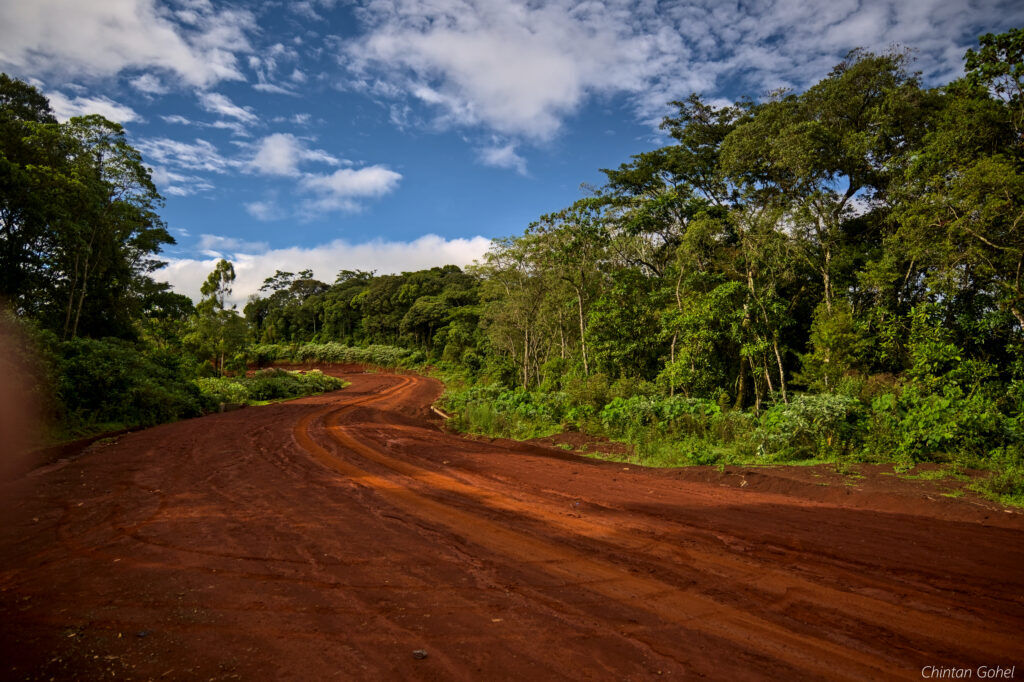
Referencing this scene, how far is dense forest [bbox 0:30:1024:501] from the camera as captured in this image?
1097cm

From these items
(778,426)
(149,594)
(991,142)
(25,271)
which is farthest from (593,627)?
(25,271)

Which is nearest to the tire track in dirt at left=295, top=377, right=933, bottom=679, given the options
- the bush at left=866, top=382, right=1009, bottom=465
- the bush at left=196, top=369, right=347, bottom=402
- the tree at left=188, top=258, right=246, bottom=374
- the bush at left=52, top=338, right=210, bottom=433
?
the bush at left=866, top=382, right=1009, bottom=465

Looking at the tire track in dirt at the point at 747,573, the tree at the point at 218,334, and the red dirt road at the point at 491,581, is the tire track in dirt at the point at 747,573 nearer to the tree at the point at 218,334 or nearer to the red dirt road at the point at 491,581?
the red dirt road at the point at 491,581

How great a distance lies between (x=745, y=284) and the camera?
17406mm

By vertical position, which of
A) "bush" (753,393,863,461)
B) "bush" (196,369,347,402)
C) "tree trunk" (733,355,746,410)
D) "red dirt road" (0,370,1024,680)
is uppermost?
"tree trunk" (733,355,746,410)

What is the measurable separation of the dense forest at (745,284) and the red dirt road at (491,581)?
173 inches

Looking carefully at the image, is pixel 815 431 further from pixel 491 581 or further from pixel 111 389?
pixel 111 389

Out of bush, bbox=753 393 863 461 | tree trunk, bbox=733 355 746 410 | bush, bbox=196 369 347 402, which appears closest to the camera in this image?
bush, bbox=753 393 863 461

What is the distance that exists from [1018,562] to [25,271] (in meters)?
25.0

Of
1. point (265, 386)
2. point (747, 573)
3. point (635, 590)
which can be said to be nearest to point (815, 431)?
point (747, 573)

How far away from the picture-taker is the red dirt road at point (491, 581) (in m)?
3.06

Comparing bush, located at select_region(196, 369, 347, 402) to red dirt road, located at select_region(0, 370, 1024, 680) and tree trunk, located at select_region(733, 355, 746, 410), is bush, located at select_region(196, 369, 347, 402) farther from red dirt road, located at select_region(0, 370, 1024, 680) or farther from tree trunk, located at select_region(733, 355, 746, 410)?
tree trunk, located at select_region(733, 355, 746, 410)

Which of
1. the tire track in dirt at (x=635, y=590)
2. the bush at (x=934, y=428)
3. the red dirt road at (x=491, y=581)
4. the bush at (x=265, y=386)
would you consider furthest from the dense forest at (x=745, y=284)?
the tire track in dirt at (x=635, y=590)

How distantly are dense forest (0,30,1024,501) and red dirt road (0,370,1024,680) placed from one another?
441 centimetres
